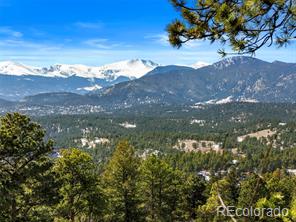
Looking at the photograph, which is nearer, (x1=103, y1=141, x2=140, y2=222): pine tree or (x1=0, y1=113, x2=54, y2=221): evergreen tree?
(x1=0, y1=113, x2=54, y2=221): evergreen tree

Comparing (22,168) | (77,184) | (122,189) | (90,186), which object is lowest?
(122,189)

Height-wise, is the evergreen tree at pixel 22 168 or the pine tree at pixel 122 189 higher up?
the evergreen tree at pixel 22 168

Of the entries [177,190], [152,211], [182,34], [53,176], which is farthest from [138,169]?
[182,34]

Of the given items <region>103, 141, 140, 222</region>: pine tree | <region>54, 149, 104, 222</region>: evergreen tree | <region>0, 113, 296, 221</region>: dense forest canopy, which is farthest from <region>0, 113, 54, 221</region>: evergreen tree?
<region>103, 141, 140, 222</region>: pine tree

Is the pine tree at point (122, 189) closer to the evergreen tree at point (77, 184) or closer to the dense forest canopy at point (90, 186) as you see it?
the dense forest canopy at point (90, 186)

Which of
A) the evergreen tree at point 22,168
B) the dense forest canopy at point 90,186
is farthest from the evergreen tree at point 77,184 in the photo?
the evergreen tree at point 22,168

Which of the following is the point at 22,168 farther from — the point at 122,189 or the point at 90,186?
the point at 122,189

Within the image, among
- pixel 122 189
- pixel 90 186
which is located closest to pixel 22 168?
pixel 90 186

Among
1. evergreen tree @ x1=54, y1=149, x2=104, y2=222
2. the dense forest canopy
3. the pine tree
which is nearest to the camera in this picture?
the dense forest canopy

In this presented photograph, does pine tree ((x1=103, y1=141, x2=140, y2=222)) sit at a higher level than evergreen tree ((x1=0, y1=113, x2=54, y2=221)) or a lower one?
lower

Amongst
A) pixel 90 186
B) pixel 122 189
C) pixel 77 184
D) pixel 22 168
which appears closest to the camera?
pixel 22 168

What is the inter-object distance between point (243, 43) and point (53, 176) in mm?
23444

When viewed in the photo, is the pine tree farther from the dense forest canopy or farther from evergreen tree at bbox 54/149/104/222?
evergreen tree at bbox 54/149/104/222

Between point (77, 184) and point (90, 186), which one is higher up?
point (77, 184)
